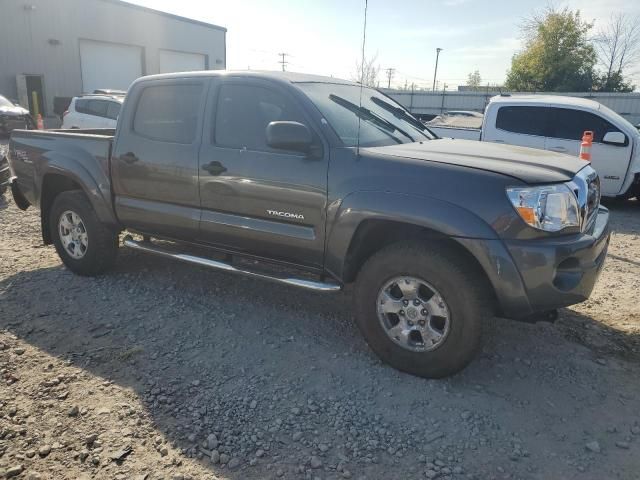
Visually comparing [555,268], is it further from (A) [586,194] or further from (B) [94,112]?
(B) [94,112]

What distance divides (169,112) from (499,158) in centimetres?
268

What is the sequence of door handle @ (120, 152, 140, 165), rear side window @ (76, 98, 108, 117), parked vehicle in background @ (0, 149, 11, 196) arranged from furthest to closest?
rear side window @ (76, 98, 108, 117) < parked vehicle in background @ (0, 149, 11, 196) < door handle @ (120, 152, 140, 165)

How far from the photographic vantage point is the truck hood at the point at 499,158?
9.69 feet

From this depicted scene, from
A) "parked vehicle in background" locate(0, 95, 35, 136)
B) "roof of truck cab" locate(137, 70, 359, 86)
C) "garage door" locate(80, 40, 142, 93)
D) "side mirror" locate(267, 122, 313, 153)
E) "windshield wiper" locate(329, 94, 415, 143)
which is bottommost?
"parked vehicle in background" locate(0, 95, 35, 136)

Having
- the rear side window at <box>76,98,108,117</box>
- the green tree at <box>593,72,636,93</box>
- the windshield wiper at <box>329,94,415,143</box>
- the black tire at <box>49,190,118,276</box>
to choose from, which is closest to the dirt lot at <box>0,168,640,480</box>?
the black tire at <box>49,190,118,276</box>

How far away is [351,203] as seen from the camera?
324 centimetres

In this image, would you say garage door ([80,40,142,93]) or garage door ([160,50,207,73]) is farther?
garage door ([160,50,207,73])

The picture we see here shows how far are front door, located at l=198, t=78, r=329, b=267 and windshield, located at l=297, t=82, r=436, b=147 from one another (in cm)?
20

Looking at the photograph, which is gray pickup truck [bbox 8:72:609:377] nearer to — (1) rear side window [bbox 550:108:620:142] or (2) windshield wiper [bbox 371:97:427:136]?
(2) windshield wiper [bbox 371:97:427:136]

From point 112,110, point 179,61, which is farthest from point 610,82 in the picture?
point 112,110

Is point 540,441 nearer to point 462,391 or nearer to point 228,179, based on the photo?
point 462,391

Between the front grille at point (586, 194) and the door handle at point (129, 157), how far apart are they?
333 centimetres

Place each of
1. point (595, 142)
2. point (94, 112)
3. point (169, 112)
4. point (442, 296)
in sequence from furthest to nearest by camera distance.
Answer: point (94, 112), point (595, 142), point (169, 112), point (442, 296)

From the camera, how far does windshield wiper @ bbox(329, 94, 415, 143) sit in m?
3.85
